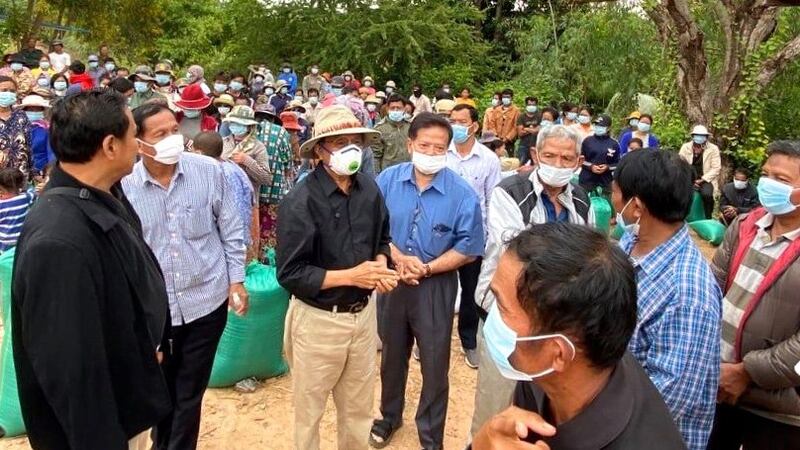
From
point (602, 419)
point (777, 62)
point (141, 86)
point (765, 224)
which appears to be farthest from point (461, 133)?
point (777, 62)

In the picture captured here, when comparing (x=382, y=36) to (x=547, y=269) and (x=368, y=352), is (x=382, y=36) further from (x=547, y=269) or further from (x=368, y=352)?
(x=547, y=269)

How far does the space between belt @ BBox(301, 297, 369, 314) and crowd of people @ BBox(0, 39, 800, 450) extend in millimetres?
11

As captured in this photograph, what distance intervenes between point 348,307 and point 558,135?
1346mm

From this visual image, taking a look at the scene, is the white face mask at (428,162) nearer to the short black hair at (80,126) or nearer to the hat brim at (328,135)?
the hat brim at (328,135)

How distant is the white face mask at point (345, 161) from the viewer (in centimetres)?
276

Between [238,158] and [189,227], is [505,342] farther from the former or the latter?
[238,158]

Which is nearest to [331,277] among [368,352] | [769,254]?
[368,352]

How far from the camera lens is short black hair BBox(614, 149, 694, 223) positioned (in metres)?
2.07

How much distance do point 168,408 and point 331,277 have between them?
84cm

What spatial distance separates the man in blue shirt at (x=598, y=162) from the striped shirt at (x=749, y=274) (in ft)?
16.9

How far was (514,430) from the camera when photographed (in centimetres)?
131

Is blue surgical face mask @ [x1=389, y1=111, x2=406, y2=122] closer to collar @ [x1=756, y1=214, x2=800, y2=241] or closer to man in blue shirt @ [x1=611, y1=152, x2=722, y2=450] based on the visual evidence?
collar @ [x1=756, y1=214, x2=800, y2=241]

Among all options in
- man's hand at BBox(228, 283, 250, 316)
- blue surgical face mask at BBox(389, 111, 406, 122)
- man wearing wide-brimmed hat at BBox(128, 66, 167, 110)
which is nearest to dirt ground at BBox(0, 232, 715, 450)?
man's hand at BBox(228, 283, 250, 316)

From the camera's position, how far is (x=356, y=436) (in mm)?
3084
